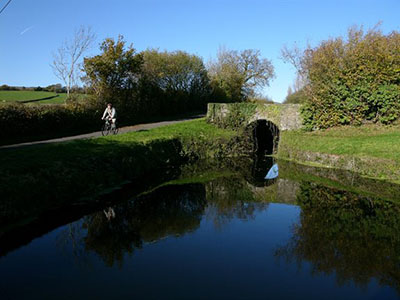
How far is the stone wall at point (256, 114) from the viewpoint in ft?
83.6

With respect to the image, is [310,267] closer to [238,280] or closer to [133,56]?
[238,280]

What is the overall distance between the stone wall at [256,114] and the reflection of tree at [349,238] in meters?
13.0

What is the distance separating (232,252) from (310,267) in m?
1.82

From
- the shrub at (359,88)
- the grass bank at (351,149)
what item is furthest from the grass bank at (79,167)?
the shrub at (359,88)

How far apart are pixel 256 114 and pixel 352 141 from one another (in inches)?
324

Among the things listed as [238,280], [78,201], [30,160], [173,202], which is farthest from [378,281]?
[30,160]

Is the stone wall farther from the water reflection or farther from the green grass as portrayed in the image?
the water reflection

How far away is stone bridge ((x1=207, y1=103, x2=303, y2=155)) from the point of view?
83.7 feet

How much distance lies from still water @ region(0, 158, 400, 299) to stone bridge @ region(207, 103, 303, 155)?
13174 mm

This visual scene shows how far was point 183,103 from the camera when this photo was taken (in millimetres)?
40625

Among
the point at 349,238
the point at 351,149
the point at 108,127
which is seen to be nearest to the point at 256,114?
the point at 351,149

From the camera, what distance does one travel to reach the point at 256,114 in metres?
26.4

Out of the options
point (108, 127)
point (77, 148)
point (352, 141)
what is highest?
point (108, 127)

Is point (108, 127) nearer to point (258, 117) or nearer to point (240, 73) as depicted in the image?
point (258, 117)
